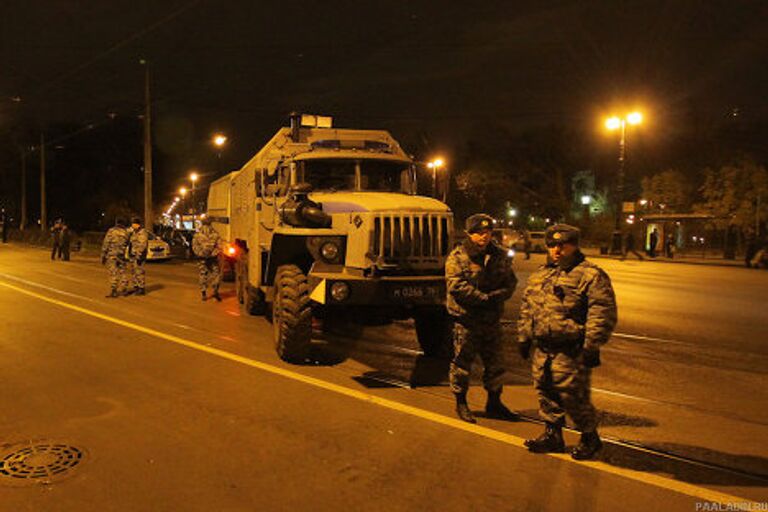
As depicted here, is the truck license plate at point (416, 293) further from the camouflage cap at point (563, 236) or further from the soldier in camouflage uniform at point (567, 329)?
the camouflage cap at point (563, 236)

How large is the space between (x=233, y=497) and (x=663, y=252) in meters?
37.3

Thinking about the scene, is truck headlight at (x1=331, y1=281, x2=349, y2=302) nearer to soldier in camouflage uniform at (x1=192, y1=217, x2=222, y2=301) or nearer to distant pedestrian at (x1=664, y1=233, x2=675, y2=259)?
soldier in camouflage uniform at (x1=192, y1=217, x2=222, y2=301)

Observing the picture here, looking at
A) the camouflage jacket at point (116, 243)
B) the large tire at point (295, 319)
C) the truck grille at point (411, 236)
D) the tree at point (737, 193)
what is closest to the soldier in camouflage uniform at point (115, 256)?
the camouflage jacket at point (116, 243)

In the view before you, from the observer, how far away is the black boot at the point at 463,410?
583 cm

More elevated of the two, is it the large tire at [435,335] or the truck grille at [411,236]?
the truck grille at [411,236]

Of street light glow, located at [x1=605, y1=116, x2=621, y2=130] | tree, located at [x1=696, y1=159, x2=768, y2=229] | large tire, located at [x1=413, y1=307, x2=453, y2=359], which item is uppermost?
street light glow, located at [x1=605, y1=116, x2=621, y2=130]

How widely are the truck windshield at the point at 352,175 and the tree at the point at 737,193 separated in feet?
102

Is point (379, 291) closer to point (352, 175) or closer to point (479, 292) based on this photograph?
point (479, 292)

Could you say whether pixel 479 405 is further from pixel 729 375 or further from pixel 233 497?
pixel 729 375

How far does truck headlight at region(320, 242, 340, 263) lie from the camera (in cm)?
794

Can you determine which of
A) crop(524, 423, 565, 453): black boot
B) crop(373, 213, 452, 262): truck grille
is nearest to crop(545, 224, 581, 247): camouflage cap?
crop(524, 423, 565, 453): black boot

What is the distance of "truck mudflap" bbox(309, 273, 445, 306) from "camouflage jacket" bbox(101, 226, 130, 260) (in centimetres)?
811

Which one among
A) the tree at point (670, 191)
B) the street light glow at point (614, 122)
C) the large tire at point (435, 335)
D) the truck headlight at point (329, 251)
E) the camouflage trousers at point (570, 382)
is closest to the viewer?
the camouflage trousers at point (570, 382)

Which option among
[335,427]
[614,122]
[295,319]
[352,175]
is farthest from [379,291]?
[614,122]
